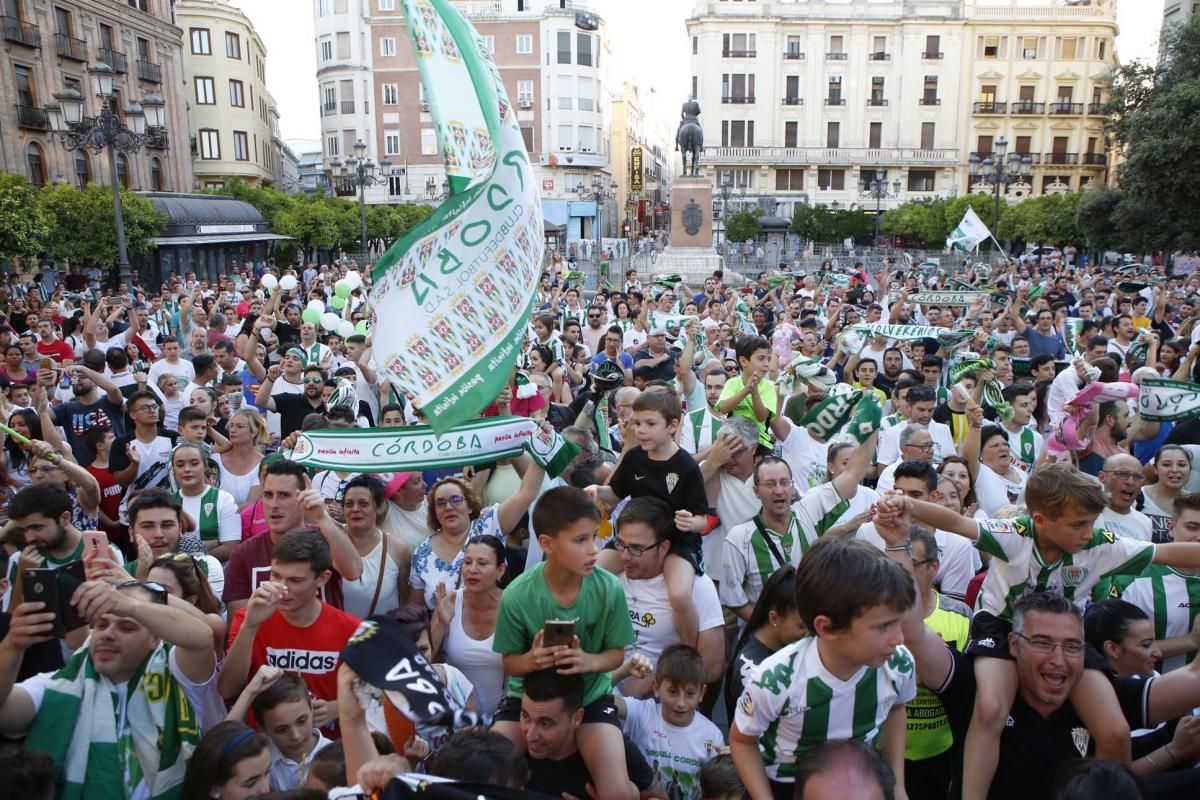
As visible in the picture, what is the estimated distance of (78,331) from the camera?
450 inches

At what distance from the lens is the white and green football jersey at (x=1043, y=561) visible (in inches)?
128

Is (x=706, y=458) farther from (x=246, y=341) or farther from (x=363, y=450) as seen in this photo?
(x=246, y=341)

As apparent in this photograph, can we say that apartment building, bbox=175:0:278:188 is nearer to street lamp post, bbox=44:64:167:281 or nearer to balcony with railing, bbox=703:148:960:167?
balcony with railing, bbox=703:148:960:167

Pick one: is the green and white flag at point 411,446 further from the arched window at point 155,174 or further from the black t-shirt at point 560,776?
Result: the arched window at point 155,174

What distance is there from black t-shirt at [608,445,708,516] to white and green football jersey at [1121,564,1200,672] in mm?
2017

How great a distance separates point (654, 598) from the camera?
3.98 meters

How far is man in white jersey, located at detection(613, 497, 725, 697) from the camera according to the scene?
3.90 m

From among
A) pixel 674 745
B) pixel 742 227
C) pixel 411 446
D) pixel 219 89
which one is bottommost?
pixel 674 745

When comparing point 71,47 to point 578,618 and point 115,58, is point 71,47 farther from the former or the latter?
point 578,618

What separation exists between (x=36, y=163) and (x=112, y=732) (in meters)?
35.2

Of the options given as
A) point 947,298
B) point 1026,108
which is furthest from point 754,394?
point 1026,108

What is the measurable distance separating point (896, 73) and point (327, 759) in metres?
62.0

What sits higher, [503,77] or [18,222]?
[503,77]

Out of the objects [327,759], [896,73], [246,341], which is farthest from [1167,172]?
[896,73]
